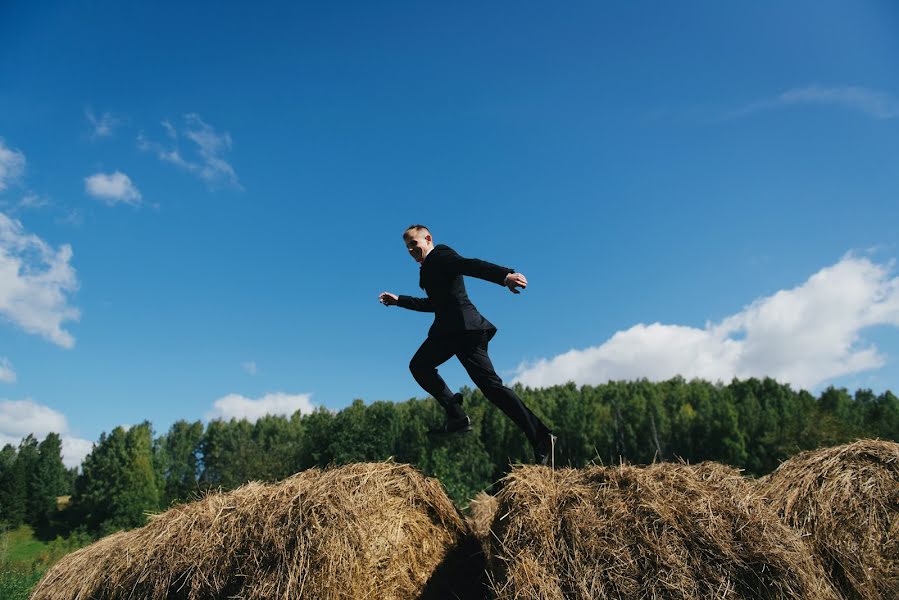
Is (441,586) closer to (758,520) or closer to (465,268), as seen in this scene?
(758,520)

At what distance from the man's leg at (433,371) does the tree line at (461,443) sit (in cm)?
3751

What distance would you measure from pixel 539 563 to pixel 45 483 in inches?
3191

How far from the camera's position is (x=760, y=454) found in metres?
47.4

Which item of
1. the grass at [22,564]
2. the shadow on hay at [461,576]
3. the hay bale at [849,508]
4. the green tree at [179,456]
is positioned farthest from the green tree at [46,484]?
the hay bale at [849,508]

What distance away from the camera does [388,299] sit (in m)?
5.74

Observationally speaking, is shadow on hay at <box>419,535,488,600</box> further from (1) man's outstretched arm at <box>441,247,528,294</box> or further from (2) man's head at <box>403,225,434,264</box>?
(2) man's head at <box>403,225,434,264</box>

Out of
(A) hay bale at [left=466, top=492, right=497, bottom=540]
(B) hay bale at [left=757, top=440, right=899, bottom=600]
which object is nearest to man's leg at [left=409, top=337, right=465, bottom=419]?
(A) hay bale at [left=466, top=492, right=497, bottom=540]

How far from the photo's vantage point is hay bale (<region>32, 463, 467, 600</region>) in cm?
373

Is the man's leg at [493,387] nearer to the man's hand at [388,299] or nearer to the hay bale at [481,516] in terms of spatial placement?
the hay bale at [481,516]

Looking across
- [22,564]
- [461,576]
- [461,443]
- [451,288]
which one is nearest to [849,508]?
[461,576]

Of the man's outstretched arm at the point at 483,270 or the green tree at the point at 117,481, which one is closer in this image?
the man's outstretched arm at the point at 483,270

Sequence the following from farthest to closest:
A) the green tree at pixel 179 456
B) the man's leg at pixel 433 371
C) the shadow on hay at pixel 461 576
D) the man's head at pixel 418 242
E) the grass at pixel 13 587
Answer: the green tree at pixel 179 456 < the grass at pixel 13 587 < the man's head at pixel 418 242 < the man's leg at pixel 433 371 < the shadow on hay at pixel 461 576

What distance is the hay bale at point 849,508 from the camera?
155 inches

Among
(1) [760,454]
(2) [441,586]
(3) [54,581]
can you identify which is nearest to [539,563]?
(2) [441,586]
